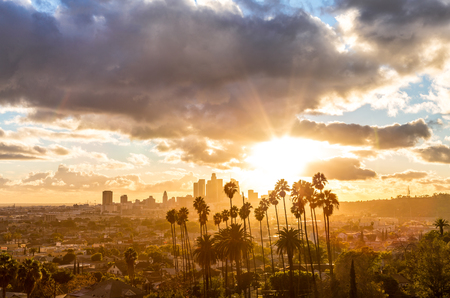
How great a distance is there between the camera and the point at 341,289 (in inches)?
2211

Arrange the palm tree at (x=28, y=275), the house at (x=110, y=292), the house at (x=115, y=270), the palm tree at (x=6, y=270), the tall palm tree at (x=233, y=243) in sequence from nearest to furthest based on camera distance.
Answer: the palm tree at (x=6, y=270), the palm tree at (x=28, y=275), the tall palm tree at (x=233, y=243), the house at (x=110, y=292), the house at (x=115, y=270)

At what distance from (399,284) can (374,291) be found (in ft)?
75.3

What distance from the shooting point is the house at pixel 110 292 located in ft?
222

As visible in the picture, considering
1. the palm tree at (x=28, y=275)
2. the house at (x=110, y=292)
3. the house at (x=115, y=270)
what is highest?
the palm tree at (x=28, y=275)

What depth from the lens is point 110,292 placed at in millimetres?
67812

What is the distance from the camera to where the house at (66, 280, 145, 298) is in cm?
6765

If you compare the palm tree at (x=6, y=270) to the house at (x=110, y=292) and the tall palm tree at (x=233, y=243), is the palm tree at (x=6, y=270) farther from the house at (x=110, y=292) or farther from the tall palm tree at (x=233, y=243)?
the tall palm tree at (x=233, y=243)

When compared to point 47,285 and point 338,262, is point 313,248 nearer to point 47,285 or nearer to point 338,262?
point 338,262

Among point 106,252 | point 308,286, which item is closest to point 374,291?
point 308,286

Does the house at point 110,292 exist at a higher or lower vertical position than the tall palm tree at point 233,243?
lower

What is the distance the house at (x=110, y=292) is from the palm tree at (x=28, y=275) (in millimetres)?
16562

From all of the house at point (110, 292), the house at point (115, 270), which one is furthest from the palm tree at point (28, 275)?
the house at point (115, 270)

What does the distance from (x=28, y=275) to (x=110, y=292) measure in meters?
19.9

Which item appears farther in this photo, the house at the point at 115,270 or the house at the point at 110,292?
the house at the point at 115,270
